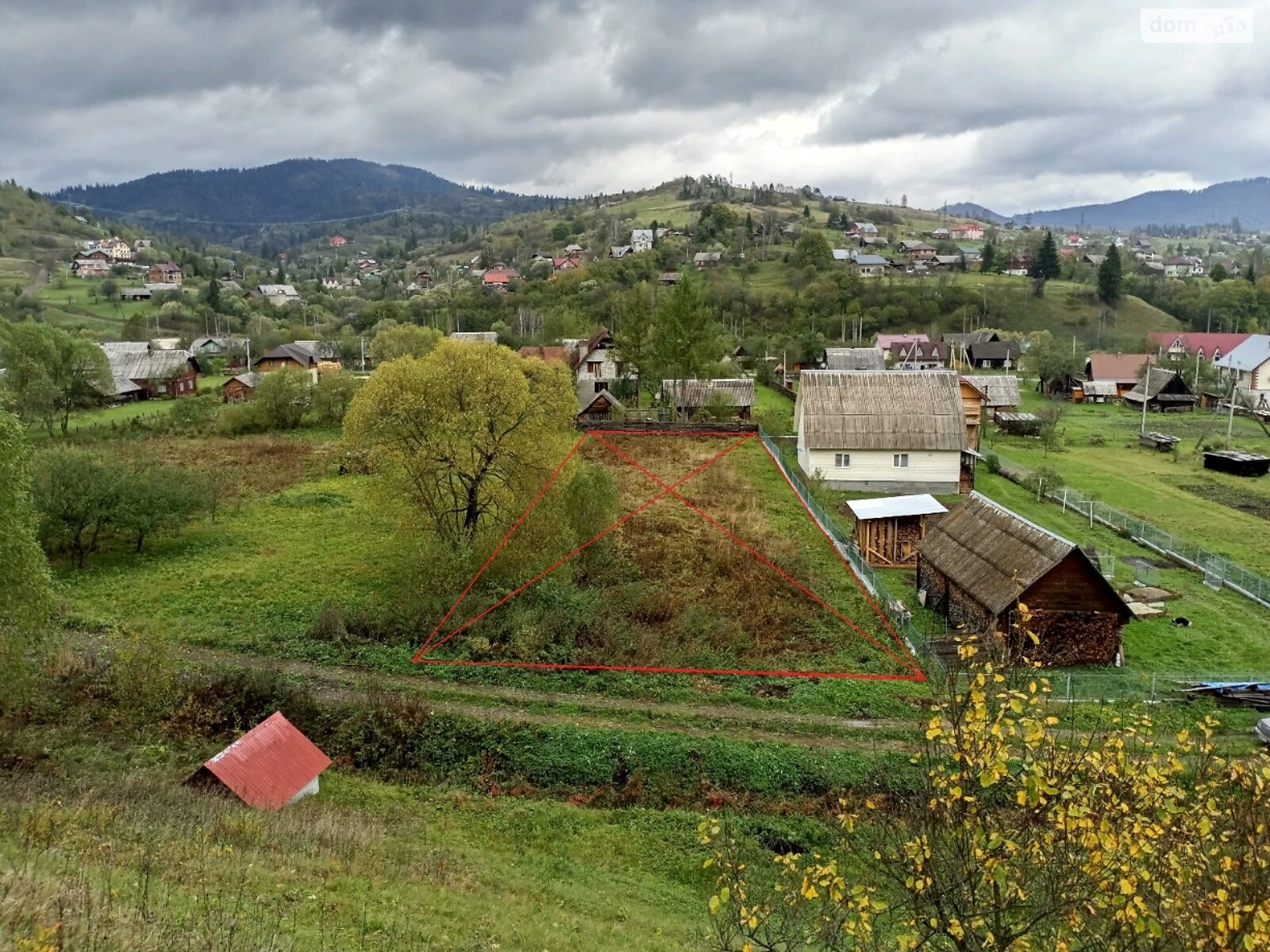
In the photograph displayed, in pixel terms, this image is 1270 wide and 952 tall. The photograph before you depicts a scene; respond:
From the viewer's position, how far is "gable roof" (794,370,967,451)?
34812mm

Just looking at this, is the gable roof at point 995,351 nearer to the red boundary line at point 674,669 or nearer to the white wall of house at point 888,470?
the white wall of house at point 888,470

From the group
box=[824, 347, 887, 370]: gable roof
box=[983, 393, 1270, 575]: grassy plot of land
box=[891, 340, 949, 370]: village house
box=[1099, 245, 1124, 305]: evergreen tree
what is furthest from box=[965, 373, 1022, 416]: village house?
box=[1099, 245, 1124, 305]: evergreen tree

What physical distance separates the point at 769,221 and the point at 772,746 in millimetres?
150765

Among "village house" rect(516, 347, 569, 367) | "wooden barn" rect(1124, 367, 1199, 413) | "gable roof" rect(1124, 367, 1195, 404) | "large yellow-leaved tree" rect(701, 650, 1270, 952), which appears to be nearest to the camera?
"large yellow-leaved tree" rect(701, 650, 1270, 952)

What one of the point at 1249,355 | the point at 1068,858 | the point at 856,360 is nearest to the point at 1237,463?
the point at 856,360

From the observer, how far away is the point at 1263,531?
3023 centimetres

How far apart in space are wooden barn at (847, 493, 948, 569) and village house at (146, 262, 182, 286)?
146 metres

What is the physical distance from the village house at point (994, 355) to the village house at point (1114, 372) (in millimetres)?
12291

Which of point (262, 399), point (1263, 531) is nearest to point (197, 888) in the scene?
point (1263, 531)

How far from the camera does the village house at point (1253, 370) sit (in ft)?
210

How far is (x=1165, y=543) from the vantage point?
27984mm

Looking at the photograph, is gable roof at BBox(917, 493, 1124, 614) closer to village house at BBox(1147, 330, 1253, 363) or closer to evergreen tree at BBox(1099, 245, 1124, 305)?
village house at BBox(1147, 330, 1253, 363)

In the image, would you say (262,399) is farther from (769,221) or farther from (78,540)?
(769,221)

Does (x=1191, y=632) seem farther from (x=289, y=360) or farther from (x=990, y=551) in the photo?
(x=289, y=360)
